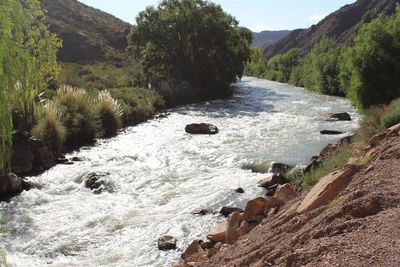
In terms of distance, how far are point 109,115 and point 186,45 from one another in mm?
18520

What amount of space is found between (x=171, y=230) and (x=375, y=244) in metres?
5.86

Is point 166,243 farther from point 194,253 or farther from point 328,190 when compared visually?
point 328,190

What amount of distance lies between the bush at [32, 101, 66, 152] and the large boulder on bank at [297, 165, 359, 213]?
11587mm

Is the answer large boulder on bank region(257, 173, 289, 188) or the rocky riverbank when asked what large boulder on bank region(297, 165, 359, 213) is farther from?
large boulder on bank region(257, 173, 289, 188)

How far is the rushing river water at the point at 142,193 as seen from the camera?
910cm

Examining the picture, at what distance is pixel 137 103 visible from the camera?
84.7ft

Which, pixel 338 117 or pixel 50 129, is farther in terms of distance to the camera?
pixel 338 117

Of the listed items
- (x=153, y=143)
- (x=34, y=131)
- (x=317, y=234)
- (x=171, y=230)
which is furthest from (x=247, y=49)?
(x=317, y=234)

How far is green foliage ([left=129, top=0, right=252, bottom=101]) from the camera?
123 feet

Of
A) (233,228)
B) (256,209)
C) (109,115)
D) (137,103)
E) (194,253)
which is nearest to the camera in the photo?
(194,253)

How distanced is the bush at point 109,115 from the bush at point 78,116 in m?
0.66

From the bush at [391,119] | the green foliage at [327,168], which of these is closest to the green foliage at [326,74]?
the bush at [391,119]

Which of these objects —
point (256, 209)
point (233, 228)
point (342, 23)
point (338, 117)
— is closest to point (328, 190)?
point (233, 228)

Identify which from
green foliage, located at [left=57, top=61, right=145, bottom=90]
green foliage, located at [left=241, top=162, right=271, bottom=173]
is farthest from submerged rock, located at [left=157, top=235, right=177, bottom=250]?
green foliage, located at [left=57, top=61, right=145, bottom=90]
